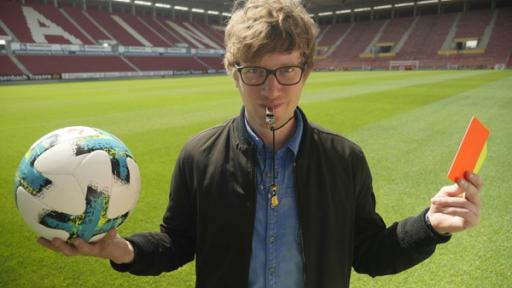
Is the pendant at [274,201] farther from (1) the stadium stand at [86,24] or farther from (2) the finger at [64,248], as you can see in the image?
(1) the stadium stand at [86,24]

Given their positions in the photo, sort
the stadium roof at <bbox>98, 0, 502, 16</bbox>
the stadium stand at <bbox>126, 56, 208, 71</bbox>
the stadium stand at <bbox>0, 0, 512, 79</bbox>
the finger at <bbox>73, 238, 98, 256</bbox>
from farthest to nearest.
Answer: the stadium roof at <bbox>98, 0, 502, 16</bbox>, the stadium stand at <bbox>126, 56, 208, 71</bbox>, the stadium stand at <bbox>0, 0, 512, 79</bbox>, the finger at <bbox>73, 238, 98, 256</bbox>

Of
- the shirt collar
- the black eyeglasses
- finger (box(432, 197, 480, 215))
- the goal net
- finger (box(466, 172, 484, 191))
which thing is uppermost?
the black eyeglasses

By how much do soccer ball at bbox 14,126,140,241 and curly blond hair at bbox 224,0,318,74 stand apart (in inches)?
31.4

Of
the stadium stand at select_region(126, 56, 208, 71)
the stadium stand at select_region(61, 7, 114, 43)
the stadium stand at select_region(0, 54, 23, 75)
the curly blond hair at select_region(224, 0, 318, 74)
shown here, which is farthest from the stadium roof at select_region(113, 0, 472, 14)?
the curly blond hair at select_region(224, 0, 318, 74)

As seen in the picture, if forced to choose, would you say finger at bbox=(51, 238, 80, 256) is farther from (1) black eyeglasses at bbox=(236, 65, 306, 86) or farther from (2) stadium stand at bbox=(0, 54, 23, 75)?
(2) stadium stand at bbox=(0, 54, 23, 75)

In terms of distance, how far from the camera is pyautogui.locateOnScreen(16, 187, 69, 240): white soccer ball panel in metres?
1.70

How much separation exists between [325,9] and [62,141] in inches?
2704

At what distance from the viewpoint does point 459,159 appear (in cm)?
142

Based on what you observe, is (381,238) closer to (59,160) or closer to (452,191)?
(452,191)

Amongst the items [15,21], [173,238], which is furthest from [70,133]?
[15,21]

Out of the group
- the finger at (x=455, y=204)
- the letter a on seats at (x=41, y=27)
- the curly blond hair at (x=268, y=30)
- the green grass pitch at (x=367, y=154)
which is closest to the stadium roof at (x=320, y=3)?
the letter a on seats at (x=41, y=27)

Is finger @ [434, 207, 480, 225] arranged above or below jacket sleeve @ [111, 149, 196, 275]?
above

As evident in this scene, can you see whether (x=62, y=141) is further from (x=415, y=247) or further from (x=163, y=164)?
(x=163, y=164)

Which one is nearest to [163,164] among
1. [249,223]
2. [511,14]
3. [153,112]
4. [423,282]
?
[423,282]
